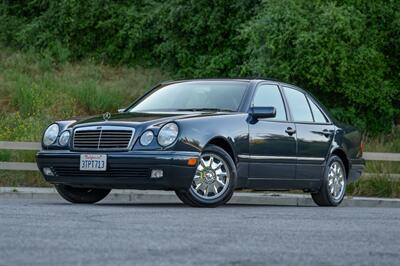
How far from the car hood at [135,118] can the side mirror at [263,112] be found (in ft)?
1.71

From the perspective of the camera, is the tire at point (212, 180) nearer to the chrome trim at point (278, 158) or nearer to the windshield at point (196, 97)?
the chrome trim at point (278, 158)

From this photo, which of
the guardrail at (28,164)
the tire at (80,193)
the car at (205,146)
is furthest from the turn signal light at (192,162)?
the guardrail at (28,164)

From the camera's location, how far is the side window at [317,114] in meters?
14.8

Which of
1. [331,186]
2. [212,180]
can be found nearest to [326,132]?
[331,186]

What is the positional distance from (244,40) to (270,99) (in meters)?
21.3

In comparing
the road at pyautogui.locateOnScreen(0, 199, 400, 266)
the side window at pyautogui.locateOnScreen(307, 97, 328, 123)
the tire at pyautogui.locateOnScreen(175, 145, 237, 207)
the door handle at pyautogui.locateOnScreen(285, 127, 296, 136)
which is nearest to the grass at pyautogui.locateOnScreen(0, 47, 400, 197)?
the side window at pyautogui.locateOnScreen(307, 97, 328, 123)

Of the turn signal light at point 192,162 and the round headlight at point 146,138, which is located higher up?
the round headlight at point 146,138

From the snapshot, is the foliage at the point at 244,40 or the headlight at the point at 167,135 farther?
the foliage at the point at 244,40

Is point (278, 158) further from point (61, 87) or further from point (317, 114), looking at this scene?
point (61, 87)

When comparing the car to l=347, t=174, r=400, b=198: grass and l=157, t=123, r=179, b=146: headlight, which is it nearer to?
l=157, t=123, r=179, b=146: headlight

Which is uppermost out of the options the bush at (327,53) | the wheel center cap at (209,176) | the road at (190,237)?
the bush at (327,53)

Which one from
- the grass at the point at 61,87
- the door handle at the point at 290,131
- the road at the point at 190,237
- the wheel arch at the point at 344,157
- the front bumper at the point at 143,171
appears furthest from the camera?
the grass at the point at 61,87

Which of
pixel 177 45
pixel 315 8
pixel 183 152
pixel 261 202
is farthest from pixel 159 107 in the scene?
pixel 177 45

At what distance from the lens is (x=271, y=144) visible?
533 inches
